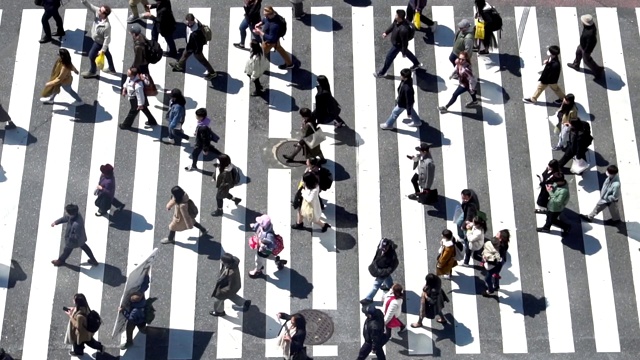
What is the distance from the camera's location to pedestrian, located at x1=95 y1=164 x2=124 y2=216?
27.4 metres

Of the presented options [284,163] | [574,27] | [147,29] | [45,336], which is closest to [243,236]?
[284,163]

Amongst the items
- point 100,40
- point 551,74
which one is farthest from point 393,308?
point 100,40

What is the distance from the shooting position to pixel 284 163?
29.4 m

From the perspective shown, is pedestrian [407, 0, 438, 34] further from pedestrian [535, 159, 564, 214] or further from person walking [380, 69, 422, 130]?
pedestrian [535, 159, 564, 214]

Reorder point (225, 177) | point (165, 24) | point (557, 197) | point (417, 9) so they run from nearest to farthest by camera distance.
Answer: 1. point (557, 197)
2. point (225, 177)
3. point (165, 24)
4. point (417, 9)

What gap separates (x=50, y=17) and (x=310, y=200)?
836cm

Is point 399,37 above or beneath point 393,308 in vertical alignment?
above

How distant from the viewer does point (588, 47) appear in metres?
30.5

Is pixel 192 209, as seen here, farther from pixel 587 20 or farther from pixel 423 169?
pixel 587 20

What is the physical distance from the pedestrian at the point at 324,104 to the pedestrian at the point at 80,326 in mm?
6747

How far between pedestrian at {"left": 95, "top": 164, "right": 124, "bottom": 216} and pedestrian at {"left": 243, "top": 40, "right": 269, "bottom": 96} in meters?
4.09

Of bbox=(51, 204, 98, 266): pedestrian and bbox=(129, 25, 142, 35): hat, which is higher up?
bbox=(129, 25, 142, 35): hat

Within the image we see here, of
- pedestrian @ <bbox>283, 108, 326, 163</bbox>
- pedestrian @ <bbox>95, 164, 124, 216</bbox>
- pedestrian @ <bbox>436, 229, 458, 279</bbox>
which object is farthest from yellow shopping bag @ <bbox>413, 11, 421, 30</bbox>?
pedestrian @ <bbox>95, 164, 124, 216</bbox>

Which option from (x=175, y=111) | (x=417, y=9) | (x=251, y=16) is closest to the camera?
(x=175, y=111)
